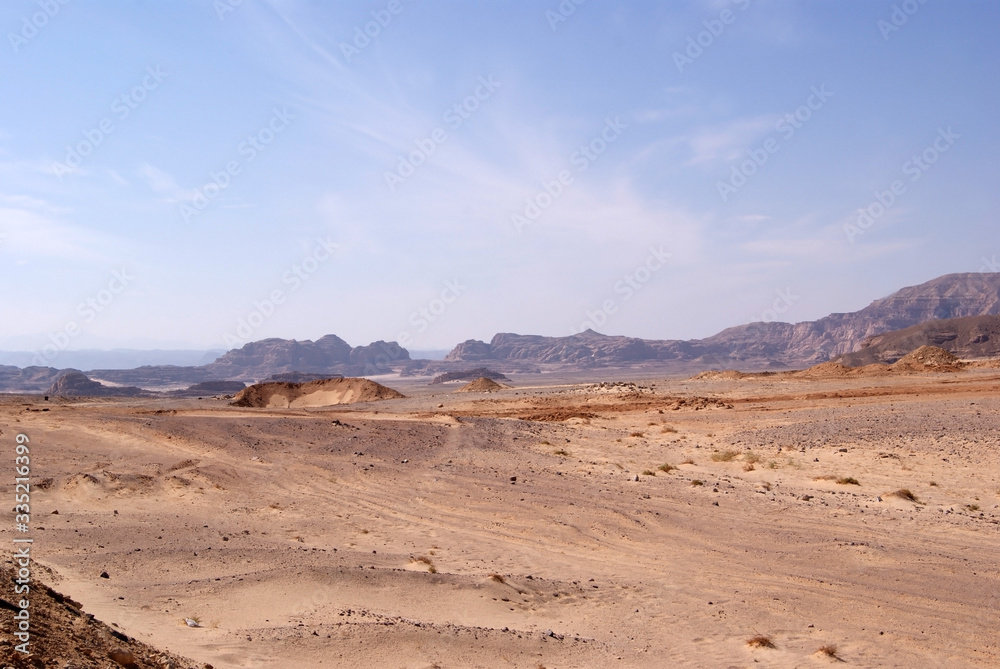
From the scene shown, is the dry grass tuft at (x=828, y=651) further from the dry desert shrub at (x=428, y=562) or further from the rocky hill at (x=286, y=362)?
the rocky hill at (x=286, y=362)

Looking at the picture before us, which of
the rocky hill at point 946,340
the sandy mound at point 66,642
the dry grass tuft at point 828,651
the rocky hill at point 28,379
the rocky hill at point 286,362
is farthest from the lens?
the rocky hill at point 286,362

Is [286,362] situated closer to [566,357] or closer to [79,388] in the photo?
[566,357]

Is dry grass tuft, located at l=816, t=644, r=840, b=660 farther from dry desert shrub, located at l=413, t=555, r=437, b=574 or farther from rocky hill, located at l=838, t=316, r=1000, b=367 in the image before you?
Result: rocky hill, located at l=838, t=316, r=1000, b=367

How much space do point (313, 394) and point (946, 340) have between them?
97.4m

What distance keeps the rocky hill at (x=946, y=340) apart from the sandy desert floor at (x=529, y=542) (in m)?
83.1

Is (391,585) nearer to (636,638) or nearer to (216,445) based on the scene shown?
(636,638)

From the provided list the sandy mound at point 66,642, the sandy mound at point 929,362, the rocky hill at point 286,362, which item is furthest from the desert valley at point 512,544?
the rocky hill at point 286,362

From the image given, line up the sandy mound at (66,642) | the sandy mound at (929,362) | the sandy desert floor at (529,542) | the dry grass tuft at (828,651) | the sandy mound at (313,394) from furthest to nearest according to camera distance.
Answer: the sandy mound at (929,362) → the sandy mound at (313,394) → the sandy desert floor at (529,542) → the dry grass tuft at (828,651) → the sandy mound at (66,642)

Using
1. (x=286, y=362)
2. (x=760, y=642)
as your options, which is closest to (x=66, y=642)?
(x=760, y=642)

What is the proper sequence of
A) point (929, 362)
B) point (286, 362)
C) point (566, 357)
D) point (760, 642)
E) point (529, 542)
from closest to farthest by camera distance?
point (760, 642), point (529, 542), point (929, 362), point (286, 362), point (566, 357)

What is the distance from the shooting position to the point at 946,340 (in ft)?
340

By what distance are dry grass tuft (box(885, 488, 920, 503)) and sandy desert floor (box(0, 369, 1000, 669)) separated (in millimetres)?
325

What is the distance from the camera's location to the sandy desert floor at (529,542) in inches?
297

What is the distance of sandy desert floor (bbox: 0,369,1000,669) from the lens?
7.54 meters
